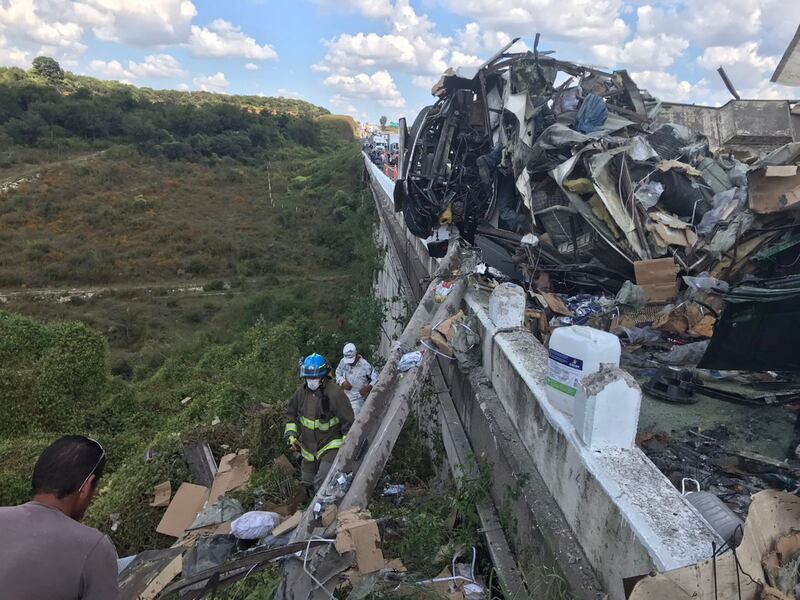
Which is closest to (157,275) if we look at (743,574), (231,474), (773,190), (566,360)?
(231,474)

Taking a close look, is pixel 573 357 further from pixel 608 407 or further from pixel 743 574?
pixel 743 574

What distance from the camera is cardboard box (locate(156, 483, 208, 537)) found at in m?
5.88

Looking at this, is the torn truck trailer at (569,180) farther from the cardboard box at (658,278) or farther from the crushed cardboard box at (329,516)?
the crushed cardboard box at (329,516)

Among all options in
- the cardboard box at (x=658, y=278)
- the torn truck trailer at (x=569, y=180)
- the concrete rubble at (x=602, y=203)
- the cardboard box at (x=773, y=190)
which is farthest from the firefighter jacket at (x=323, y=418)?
the cardboard box at (x=773, y=190)

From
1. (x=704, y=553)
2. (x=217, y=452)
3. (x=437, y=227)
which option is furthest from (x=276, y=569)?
(x=437, y=227)

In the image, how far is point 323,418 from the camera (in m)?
5.14

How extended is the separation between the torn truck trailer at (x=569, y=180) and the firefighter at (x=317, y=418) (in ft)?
8.18

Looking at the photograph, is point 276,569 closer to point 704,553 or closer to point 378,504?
point 378,504

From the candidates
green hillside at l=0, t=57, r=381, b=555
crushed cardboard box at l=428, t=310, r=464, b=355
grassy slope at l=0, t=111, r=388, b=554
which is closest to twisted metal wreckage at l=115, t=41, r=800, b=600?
crushed cardboard box at l=428, t=310, r=464, b=355

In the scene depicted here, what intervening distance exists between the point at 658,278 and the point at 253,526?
436cm

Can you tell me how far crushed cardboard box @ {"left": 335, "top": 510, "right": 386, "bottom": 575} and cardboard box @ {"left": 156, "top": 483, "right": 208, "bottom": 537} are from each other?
10.9 ft

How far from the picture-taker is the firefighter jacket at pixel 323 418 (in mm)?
5113

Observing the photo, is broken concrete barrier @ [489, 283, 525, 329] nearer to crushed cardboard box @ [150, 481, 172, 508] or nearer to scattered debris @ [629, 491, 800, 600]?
scattered debris @ [629, 491, 800, 600]

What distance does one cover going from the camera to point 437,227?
7.89 metres
